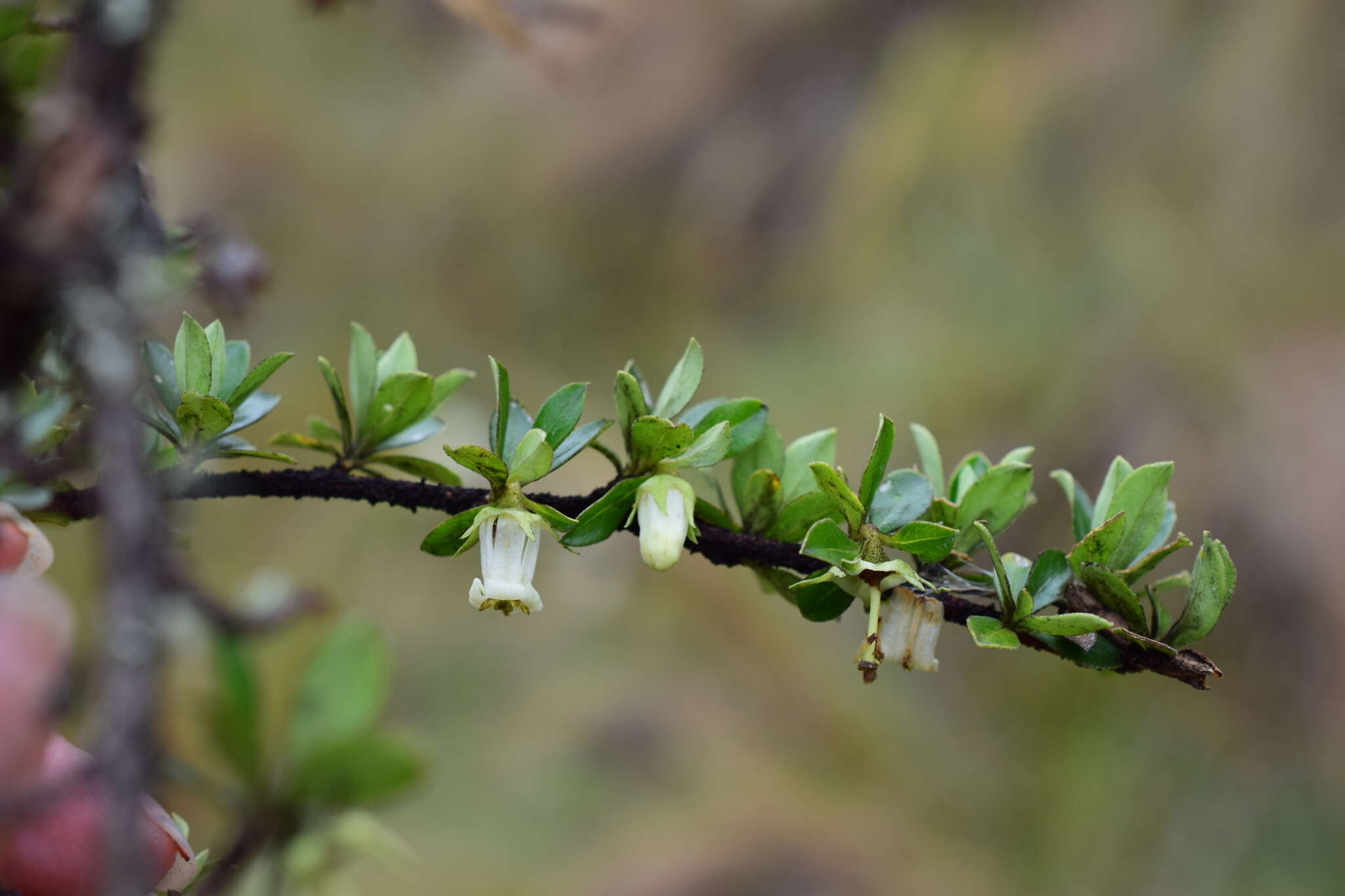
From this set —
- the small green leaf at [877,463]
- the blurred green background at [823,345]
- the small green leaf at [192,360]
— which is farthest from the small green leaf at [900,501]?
the blurred green background at [823,345]

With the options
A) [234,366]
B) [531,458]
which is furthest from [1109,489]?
[234,366]

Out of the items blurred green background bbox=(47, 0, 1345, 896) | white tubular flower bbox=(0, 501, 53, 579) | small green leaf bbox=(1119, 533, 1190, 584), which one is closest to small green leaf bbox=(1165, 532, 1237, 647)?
small green leaf bbox=(1119, 533, 1190, 584)

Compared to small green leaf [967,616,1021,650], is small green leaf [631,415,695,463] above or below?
above

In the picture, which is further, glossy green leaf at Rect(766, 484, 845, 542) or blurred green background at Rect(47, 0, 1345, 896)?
blurred green background at Rect(47, 0, 1345, 896)

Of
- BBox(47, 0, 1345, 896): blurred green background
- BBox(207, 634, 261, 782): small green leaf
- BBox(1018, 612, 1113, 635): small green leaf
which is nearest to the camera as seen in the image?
BBox(207, 634, 261, 782): small green leaf

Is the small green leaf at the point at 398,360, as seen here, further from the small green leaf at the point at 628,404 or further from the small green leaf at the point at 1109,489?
the small green leaf at the point at 1109,489

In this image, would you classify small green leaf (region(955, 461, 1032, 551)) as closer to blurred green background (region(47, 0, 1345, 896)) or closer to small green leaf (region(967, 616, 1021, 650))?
small green leaf (region(967, 616, 1021, 650))

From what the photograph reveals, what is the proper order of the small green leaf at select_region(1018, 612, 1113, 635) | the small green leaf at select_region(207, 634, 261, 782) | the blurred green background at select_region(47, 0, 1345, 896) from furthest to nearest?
1. the blurred green background at select_region(47, 0, 1345, 896)
2. the small green leaf at select_region(1018, 612, 1113, 635)
3. the small green leaf at select_region(207, 634, 261, 782)

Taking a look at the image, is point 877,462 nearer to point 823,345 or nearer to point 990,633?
point 990,633
